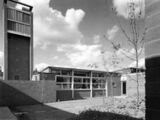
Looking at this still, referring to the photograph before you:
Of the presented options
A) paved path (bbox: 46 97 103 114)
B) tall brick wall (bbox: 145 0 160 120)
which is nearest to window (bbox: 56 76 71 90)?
paved path (bbox: 46 97 103 114)

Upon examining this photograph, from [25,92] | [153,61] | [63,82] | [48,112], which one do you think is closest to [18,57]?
[63,82]

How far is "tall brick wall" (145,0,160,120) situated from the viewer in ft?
4.63

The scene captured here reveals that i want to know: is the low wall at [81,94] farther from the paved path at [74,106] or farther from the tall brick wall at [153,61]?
the tall brick wall at [153,61]

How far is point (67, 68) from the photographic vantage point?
56.4ft

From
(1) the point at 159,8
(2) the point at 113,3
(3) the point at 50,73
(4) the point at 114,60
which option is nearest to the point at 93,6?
(2) the point at 113,3

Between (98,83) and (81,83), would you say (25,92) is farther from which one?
(98,83)

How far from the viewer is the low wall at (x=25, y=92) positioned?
11832mm

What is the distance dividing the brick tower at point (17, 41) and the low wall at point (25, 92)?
18.2 ft

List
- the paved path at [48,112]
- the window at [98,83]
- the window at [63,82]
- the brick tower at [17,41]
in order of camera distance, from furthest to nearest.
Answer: the window at [98,83] → the brick tower at [17,41] → the window at [63,82] → the paved path at [48,112]

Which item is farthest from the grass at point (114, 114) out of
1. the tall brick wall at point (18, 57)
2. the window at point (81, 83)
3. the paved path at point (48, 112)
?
the tall brick wall at point (18, 57)

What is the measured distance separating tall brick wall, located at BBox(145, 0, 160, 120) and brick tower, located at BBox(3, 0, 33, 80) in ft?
59.1

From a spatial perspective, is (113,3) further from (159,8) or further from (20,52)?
(20,52)

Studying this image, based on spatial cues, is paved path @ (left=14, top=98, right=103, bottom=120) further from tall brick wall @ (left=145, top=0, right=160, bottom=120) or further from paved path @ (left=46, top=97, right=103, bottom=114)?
tall brick wall @ (left=145, top=0, right=160, bottom=120)

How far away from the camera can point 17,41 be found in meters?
18.6
